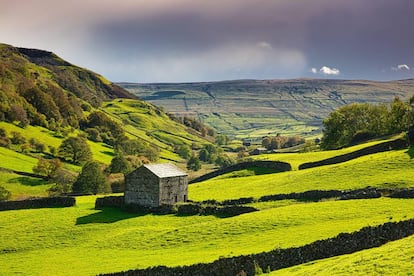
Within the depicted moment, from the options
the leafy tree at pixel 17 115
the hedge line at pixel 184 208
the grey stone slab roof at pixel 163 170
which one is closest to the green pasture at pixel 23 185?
the hedge line at pixel 184 208

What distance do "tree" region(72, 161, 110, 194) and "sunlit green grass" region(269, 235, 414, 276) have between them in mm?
61528

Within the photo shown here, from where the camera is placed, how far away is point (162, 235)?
4419cm

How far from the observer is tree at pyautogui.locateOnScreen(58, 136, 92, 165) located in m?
124

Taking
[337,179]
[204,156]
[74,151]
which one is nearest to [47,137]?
[74,151]

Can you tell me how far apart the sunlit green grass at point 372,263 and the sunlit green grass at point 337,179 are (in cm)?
2367

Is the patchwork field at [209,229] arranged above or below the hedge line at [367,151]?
below

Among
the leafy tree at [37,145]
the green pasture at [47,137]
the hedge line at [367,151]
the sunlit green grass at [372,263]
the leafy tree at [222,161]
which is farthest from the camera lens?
the leafy tree at [222,161]

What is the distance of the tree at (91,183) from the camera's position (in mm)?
85062

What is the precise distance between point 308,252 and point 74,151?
10293 cm

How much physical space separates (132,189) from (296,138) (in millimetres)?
148243

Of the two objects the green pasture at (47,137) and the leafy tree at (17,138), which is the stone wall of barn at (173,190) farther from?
the green pasture at (47,137)

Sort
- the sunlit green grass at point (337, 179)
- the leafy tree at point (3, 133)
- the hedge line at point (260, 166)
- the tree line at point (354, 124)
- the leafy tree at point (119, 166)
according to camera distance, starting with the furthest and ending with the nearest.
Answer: the leafy tree at point (3, 133), the leafy tree at point (119, 166), the tree line at point (354, 124), the hedge line at point (260, 166), the sunlit green grass at point (337, 179)

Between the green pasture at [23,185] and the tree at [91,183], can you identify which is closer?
the tree at [91,183]

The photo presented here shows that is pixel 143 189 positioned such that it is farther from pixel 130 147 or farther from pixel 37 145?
pixel 130 147
